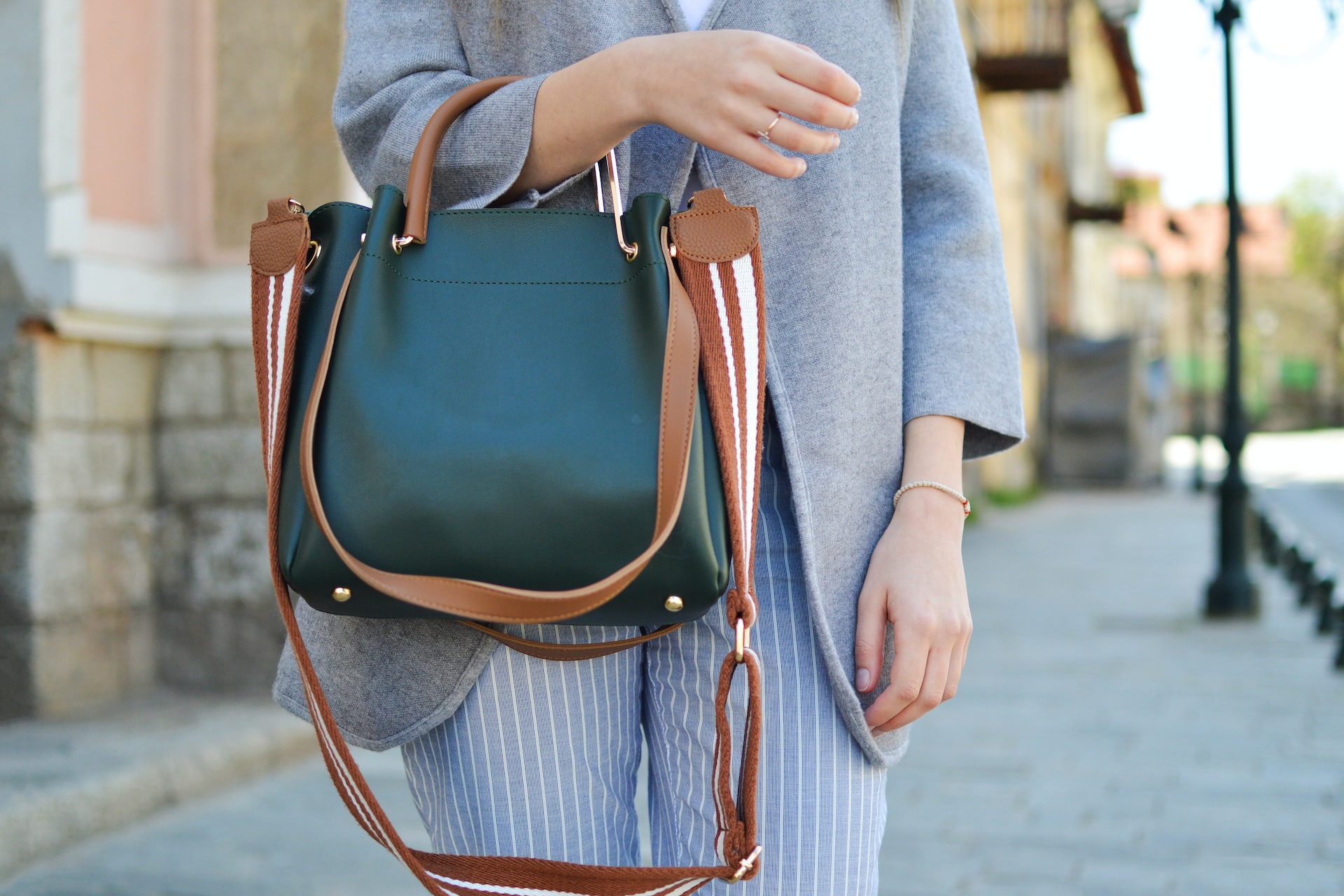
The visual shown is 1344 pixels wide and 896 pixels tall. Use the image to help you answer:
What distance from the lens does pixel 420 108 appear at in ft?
3.70

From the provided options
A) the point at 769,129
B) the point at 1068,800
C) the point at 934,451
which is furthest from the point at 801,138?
the point at 1068,800

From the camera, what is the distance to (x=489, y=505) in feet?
3.15

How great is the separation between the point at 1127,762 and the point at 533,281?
373 centimetres

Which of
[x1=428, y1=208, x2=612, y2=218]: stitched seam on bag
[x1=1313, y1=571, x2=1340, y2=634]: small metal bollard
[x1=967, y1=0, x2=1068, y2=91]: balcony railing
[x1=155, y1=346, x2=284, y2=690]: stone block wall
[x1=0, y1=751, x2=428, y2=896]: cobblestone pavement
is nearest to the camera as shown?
[x1=428, y1=208, x2=612, y2=218]: stitched seam on bag

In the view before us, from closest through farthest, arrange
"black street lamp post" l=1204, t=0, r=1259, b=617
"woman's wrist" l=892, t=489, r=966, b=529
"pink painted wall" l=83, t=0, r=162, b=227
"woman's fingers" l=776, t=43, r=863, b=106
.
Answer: "woman's fingers" l=776, t=43, r=863, b=106
"woman's wrist" l=892, t=489, r=966, b=529
"pink painted wall" l=83, t=0, r=162, b=227
"black street lamp post" l=1204, t=0, r=1259, b=617

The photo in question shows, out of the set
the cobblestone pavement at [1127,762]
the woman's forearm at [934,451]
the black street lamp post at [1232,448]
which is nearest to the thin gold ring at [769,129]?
the woman's forearm at [934,451]

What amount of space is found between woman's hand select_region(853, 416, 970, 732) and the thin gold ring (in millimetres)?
364

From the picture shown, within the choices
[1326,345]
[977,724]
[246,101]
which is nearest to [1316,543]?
[977,724]

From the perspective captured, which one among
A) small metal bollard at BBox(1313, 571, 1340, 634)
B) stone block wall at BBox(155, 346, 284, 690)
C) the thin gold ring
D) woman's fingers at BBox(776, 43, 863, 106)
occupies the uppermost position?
woman's fingers at BBox(776, 43, 863, 106)

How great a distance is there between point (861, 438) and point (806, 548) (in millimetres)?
124

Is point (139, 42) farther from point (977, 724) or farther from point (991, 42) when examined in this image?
point (991, 42)

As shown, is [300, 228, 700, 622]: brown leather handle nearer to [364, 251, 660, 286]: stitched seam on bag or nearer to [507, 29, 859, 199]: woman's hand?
[364, 251, 660, 286]: stitched seam on bag

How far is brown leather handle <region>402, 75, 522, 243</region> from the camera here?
1033 mm

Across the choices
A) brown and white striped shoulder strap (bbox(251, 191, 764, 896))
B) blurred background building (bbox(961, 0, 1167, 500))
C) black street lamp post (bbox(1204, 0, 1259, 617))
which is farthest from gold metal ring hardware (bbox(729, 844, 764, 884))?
blurred background building (bbox(961, 0, 1167, 500))
